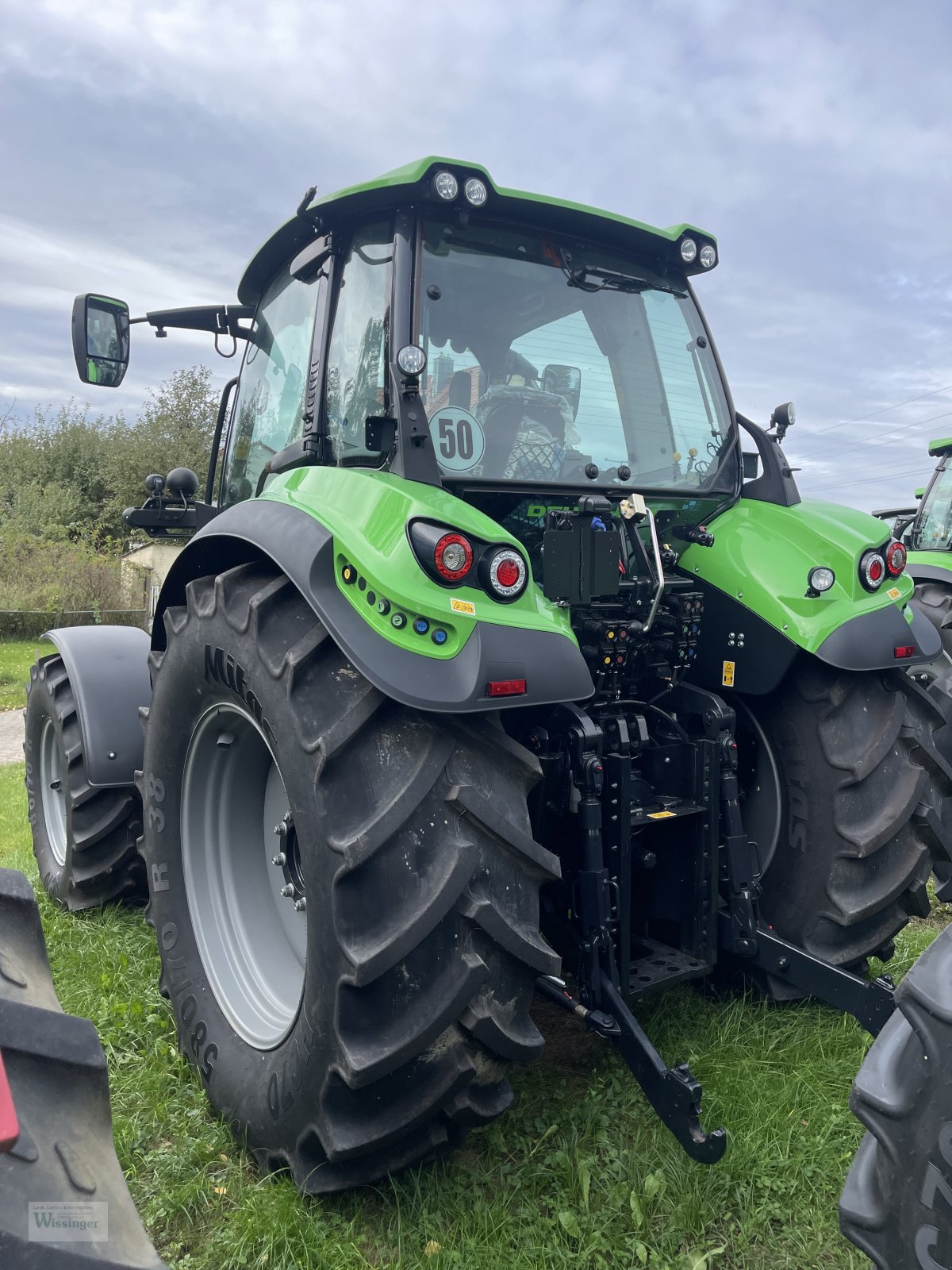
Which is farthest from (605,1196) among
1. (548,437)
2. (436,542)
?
(548,437)

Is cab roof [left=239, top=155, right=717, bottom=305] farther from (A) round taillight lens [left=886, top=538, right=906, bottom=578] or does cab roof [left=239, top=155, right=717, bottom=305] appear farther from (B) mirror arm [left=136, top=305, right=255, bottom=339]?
(A) round taillight lens [left=886, top=538, right=906, bottom=578]

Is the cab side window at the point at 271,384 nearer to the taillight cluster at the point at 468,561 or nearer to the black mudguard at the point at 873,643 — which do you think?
the taillight cluster at the point at 468,561

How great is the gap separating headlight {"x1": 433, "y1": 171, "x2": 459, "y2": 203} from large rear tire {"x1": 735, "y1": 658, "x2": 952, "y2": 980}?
1631 millimetres

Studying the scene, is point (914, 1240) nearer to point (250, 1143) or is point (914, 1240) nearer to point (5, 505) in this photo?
point (250, 1143)

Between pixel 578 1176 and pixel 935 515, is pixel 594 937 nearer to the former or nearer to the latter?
pixel 578 1176

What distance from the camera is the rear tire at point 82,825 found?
3799mm

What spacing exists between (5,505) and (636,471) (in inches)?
1043

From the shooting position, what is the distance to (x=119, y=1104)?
264 centimetres

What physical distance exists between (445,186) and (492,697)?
4.57ft

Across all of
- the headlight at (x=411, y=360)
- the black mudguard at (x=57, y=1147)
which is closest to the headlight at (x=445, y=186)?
the headlight at (x=411, y=360)

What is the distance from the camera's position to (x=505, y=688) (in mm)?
2020

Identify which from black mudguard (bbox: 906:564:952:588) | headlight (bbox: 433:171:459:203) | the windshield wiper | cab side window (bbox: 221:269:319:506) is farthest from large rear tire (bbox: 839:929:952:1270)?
black mudguard (bbox: 906:564:952:588)

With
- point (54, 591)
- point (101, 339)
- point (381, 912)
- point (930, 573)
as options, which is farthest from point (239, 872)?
point (54, 591)

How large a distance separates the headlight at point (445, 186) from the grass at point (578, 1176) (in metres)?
2.39
